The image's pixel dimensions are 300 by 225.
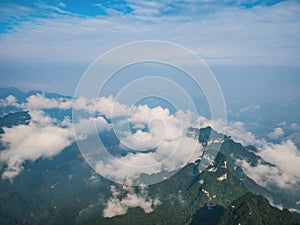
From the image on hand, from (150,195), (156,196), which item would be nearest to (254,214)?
(156,196)

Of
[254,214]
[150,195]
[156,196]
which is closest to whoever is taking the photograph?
[254,214]

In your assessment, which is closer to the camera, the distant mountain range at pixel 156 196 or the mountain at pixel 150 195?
the distant mountain range at pixel 156 196

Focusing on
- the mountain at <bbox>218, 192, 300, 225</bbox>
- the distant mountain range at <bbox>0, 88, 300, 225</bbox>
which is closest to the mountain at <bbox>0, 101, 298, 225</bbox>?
the distant mountain range at <bbox>0, 88, 300, 225</bbox>

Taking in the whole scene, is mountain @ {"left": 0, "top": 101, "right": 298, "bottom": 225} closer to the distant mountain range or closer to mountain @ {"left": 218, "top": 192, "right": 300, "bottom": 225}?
the distant mountain range

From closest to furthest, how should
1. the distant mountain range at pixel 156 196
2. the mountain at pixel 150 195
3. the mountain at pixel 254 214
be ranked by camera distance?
the mountain at pixel 254 214 → the distant mountain range at pixel 156 196 → the mountain at pixel 150 195

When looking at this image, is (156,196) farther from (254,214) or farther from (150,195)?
(254,214)

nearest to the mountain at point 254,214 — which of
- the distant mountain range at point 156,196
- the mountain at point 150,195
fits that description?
the distant mountain range at point 156,196

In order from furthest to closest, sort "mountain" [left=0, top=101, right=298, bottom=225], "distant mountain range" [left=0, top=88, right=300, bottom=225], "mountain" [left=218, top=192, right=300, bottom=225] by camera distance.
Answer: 1. "mountain" [left=0, top=101, right=298, bottom=225]
2. "distant mountain range" [left=0, top=88, right=300, bottom=225]
3. "mountain" [left=218, top=192, right=300, bottom=225]

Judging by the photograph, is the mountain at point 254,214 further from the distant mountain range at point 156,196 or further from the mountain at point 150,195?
the mountain at point 150,195
